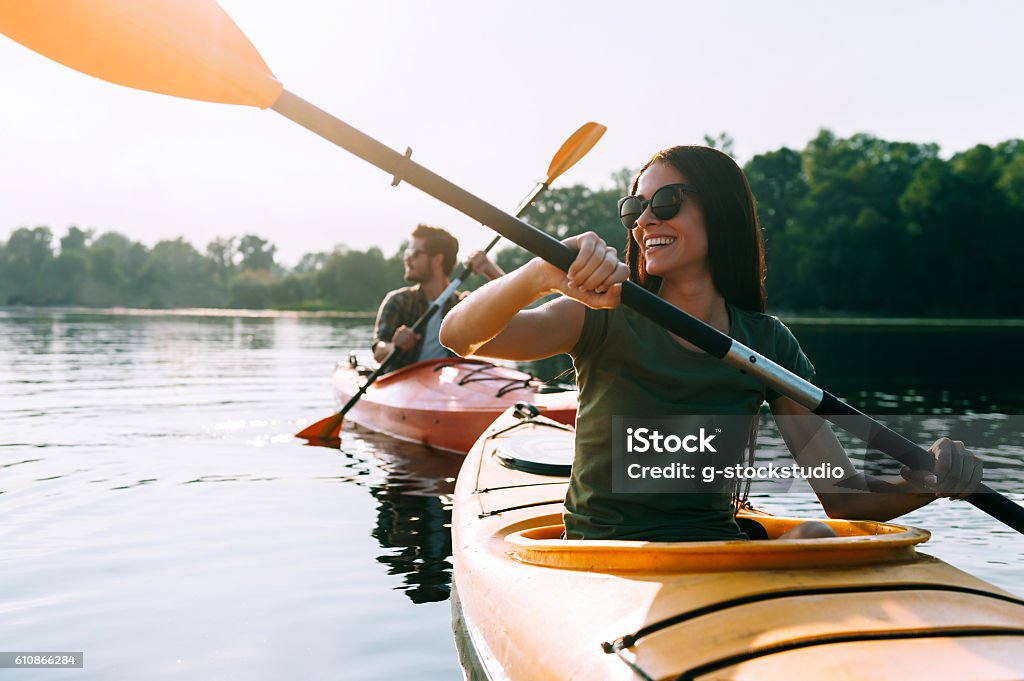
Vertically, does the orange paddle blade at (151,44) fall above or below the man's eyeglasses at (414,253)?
above

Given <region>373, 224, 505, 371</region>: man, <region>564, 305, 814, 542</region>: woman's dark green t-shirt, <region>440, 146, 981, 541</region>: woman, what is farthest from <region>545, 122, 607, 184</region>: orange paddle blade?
<region>373, 224, 505, 371</region>: man

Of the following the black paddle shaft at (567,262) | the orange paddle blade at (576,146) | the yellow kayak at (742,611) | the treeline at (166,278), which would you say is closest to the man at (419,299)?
the orange paddle blade at (576,146)

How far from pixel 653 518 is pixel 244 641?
220 centimetres

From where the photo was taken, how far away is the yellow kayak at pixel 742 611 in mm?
1896

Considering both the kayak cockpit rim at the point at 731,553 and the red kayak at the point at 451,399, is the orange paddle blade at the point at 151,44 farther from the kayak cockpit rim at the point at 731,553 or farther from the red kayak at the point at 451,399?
the red kayak at the point at 451,399

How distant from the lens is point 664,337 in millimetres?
2639

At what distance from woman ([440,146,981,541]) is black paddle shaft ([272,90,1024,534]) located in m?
0.06

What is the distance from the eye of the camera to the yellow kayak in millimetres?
1896

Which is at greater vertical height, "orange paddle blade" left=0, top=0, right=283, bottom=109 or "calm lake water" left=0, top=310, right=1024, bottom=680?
"orange paddle blade" left=0, top=0, right=283, bottom=109

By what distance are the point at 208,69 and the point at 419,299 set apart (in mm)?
6671

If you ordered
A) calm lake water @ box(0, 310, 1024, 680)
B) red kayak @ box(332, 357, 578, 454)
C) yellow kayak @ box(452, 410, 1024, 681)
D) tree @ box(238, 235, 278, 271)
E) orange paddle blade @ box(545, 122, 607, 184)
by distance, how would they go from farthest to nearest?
tree @ box(238, 235, 278, 271) → red kayak @ box(332, 357, 578, 454) → orange paddle blade @ box(545, 122, 607, 184) → calm lake water @ box(0, 310, 1024, 680) → yellow kayak @ box(452, 410, 1024, 681)

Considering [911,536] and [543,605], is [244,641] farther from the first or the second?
[911,536]

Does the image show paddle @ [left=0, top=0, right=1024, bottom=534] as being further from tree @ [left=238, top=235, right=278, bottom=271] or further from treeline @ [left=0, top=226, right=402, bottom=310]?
tree @ [left=238, top=235, right=278, bottom=271]

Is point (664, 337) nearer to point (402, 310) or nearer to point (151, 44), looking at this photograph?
point (151, 44)
